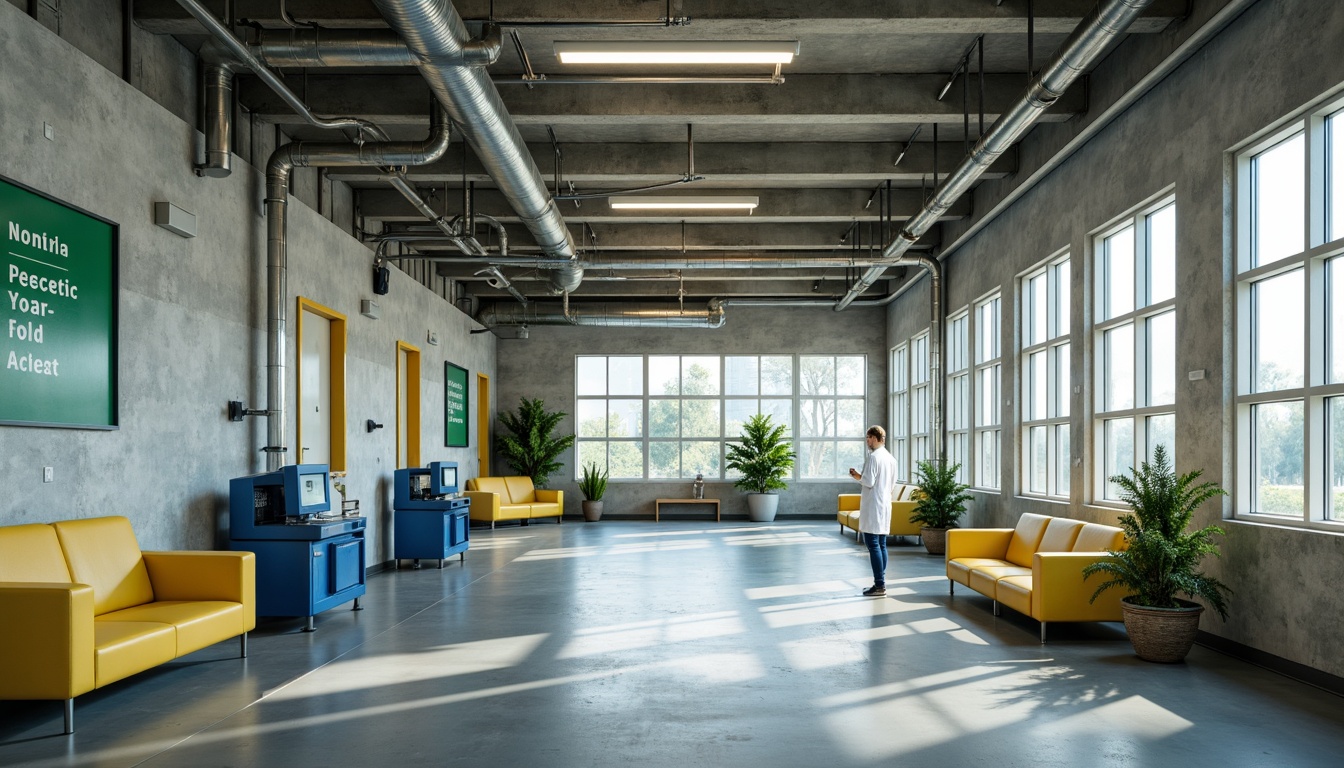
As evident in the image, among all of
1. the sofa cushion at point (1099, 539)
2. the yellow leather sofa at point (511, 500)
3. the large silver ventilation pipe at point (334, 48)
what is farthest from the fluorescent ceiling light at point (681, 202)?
the yellow leather sofa at point (511, 500)

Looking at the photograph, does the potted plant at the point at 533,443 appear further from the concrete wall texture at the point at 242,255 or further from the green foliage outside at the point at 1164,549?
the green foliage outside at the point at 1164,549

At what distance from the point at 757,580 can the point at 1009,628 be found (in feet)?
9.48

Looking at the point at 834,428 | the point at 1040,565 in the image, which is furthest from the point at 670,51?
the point at 834,428

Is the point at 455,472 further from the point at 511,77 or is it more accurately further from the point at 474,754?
the point at 474,754

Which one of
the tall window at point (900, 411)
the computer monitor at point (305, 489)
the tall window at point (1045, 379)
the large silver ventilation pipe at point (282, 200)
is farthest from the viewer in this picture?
the tall window at point (900, 411)

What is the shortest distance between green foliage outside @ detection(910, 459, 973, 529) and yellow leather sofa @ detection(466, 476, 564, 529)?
668 cm

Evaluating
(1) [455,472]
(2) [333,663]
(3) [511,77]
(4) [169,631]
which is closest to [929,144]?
(3) [511,77]

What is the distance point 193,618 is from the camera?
5340 millimetres

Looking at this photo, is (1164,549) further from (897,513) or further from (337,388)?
(337,388)

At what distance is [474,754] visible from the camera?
404cm

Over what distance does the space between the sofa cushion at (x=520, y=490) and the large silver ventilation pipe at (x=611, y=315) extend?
269 centimetres

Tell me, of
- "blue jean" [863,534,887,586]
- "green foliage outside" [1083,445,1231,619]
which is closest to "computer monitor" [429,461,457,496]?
"blue jean" [863,534,887,586]

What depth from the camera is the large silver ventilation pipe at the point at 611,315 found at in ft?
54.3

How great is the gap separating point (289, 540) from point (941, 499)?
7801 mm
